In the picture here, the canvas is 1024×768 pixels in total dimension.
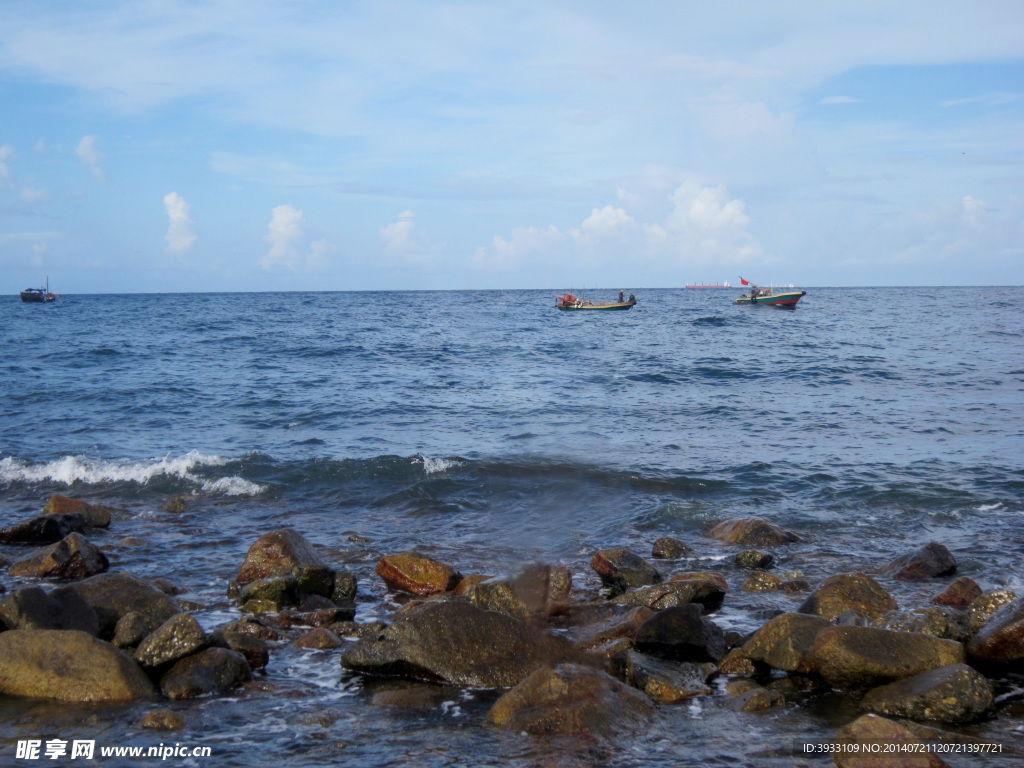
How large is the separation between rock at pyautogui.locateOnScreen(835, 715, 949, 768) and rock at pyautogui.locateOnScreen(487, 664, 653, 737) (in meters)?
1.40

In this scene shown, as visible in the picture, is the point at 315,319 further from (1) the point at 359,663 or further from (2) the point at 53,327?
(1) the point at 359,663

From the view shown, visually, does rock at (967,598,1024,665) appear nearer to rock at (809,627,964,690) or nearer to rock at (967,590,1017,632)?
rock at (809,627,964,690)

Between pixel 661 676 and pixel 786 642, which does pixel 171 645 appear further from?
pixel 786 642

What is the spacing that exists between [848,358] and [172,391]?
88.6 feet

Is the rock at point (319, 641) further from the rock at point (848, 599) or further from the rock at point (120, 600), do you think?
the rock at point (848, 599)

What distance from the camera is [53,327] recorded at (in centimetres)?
5262

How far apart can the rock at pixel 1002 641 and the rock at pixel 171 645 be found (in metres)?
6.65

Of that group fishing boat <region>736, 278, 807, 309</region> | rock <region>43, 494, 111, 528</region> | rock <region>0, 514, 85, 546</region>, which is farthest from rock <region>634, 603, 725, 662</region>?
fishing boat <region>736, 278, 807, 309</region>

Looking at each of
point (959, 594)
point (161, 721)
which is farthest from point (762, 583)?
point (161, 721)

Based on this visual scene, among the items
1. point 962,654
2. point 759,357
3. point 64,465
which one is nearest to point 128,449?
point 64,465

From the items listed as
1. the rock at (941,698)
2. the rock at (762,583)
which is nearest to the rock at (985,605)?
the rock at (941,698)

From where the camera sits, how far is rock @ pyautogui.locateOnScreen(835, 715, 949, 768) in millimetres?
4777

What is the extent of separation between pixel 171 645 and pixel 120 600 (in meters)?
1.62

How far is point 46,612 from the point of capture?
271 inches
